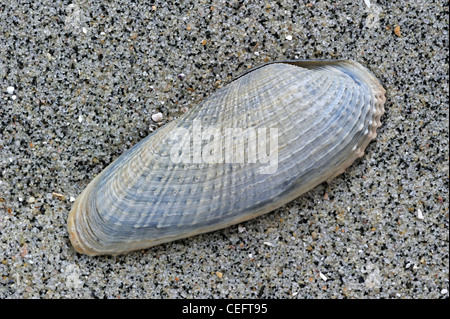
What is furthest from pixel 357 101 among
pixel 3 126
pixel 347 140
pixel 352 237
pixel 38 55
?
pixel 3 126

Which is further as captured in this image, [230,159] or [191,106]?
[191,106]

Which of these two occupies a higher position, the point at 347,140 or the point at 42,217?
the point at 347,140

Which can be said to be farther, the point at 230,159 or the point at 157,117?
the point at 157,117

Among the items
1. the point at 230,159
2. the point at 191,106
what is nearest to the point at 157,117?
the point at 191,106

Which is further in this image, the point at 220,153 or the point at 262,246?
the point at 262,246

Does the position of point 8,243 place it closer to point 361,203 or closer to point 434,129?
point 361,203

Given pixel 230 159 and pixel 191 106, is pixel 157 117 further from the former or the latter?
pixel 230 159

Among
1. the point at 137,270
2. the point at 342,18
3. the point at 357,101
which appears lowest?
the point at 137,270
